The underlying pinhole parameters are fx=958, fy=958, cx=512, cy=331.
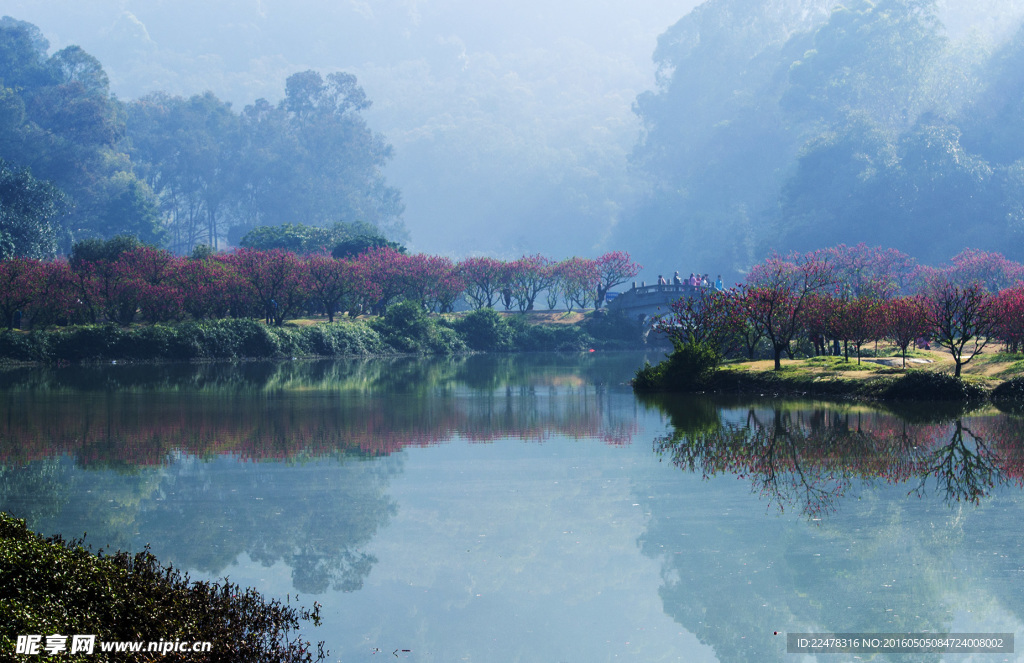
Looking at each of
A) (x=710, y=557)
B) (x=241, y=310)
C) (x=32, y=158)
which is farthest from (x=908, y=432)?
(x=32, y=158)

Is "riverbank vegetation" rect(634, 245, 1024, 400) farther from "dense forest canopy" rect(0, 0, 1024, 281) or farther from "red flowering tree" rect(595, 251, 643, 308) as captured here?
"dense forest canopy" rect(0, 0, 1024, 281)

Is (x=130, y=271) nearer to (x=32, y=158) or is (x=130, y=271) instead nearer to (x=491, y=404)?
(x=491, y=404)

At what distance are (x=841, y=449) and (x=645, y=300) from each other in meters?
68.9

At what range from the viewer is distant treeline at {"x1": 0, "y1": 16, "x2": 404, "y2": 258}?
119 m

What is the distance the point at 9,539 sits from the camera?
9.80 metres

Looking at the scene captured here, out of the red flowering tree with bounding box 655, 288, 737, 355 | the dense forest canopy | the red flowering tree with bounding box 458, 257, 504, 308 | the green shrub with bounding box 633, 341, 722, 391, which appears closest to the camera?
the green shrub with bounding box 633, 341, 722, 391

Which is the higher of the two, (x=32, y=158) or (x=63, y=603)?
(x=32, y=158)

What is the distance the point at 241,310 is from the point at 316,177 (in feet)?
331

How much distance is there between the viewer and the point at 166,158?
509 feet

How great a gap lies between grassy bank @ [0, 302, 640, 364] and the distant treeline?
30.3 meters

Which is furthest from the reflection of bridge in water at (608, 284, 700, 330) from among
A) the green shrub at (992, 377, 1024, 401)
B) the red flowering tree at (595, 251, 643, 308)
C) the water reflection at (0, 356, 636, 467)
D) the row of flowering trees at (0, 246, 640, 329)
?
the green shrub at (992, 377, 1024, 401)

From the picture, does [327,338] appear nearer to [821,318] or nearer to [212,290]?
[212,290]

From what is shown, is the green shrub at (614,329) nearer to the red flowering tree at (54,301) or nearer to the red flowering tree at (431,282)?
the red flowering tree at (431,282)

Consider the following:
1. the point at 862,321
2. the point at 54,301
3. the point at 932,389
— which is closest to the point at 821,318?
the point at 862,321
